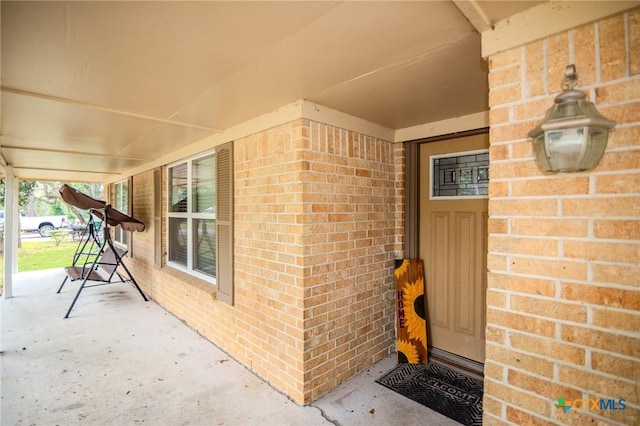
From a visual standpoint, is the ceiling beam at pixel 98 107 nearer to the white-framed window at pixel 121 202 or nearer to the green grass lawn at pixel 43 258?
the white-framed window at pixel 121 202

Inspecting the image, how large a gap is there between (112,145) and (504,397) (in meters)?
4.80

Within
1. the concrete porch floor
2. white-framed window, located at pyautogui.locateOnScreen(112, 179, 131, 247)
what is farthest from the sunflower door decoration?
white-framed window, located at pyautogui.locateOnScreen(112, 179, 131, 247)

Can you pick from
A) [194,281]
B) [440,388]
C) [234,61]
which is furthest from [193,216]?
[440,388]

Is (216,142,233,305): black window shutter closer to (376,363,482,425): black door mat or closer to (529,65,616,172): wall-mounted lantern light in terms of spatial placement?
(376,363,482,425): black door mat

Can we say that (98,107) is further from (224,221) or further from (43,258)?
(43,258)

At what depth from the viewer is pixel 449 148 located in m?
2.96

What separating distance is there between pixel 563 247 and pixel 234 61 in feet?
5.98

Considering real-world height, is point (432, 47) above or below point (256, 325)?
above

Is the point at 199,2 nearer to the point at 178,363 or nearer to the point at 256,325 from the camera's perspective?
the point at 256,325

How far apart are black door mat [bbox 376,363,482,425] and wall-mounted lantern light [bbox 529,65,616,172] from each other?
2.06 meters

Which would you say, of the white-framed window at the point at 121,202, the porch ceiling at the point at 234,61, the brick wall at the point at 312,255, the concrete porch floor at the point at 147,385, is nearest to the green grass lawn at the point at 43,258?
the white-framed window at the point at 121,202

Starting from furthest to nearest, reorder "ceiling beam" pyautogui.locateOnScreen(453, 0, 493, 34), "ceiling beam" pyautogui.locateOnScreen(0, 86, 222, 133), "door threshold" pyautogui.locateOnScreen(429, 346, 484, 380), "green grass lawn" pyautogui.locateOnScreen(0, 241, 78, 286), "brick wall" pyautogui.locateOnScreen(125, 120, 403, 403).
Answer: "green grass lawn" pyautogui.locateOnScreen(0, 241, 78, 286), "door threshold" pyautogui.locateOnScreen(429, 346, 484, 380), "brick wall" pyautogui.locateOnScreen(125, 120, 403, 403), "ceiling beam" pyautogui.locateOnScreen(0, 86, 222, 133), "ceiling beam" pyautogui.locateOnScreen(453, 0, 493, 34)

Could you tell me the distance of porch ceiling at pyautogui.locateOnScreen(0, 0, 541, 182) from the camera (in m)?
1.29

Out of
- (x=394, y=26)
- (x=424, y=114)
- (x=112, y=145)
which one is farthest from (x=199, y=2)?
(x=112, y=145)
